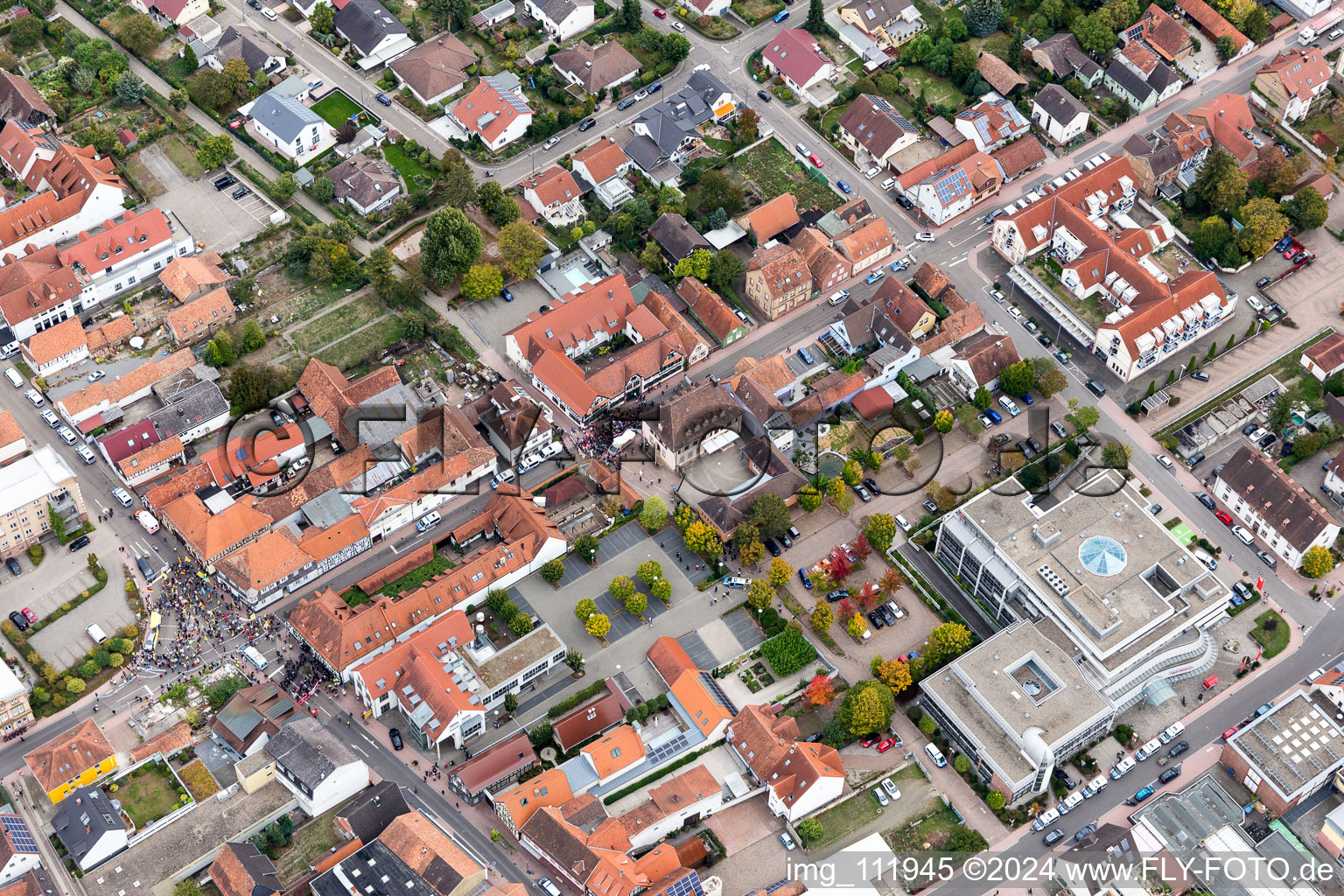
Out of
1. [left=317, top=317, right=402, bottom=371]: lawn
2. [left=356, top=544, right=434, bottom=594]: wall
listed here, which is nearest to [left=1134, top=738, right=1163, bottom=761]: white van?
[left=356, top=544, right=434, bottom=594]: wall

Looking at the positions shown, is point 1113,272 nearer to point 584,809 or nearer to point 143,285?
point 584,809

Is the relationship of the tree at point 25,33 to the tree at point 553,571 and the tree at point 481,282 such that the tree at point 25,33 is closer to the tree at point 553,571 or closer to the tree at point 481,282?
the tree at point 481,282

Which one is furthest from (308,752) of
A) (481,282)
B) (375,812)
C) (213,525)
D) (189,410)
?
(481,282)

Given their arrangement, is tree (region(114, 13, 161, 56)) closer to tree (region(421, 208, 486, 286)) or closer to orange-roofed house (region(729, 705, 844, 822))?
tree (region(421, 208, 486, 286))

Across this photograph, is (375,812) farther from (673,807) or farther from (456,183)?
(456,183)

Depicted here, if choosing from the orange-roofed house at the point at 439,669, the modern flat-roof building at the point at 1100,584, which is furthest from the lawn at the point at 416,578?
the modern flat-roof building at the point at 1100,584

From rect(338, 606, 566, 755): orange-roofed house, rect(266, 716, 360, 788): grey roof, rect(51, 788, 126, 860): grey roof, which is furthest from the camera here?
rect(338, 606, 566, 755): orange-roofed house

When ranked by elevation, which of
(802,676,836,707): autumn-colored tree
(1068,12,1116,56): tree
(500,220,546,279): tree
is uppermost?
(1068,12,1116,56): tree
